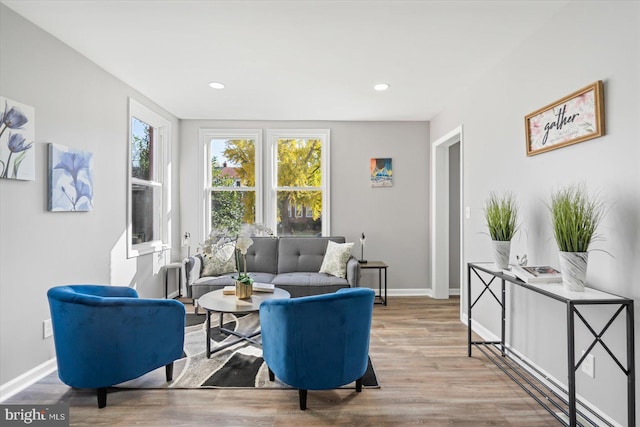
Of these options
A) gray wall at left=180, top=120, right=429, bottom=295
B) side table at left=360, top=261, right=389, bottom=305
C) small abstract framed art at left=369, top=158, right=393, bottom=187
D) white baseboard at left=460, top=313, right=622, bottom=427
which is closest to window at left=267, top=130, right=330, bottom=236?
gray wall at left=180, top=120, right=429, bottom=295

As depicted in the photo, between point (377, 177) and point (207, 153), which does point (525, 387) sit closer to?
point (377, 177)

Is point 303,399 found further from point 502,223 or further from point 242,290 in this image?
point 502,223

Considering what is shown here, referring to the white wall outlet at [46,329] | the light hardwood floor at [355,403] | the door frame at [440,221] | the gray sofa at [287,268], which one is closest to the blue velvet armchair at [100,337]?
the light hardwood floor at [355,403]

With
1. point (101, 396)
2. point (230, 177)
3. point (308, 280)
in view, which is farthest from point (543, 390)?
point (230, 177)

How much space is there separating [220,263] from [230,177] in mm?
1403

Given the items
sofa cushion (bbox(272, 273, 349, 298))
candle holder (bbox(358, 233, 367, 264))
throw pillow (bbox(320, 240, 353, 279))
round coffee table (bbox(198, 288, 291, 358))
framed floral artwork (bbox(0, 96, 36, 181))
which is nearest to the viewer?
framed floral artwork (bbox(0, 96, 36, 181))

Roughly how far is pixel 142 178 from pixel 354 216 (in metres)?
2.81

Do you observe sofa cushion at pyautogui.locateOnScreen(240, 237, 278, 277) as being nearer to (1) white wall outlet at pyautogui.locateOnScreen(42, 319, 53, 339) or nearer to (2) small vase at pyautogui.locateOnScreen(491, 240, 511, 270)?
(1) white wall outlet at pyautogui.locateOnScreen(42, 319, 53, 339)

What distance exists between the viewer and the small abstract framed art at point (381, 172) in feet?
16.0

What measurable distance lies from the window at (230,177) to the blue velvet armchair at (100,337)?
280 centimetres

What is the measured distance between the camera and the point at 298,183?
16.3 ft

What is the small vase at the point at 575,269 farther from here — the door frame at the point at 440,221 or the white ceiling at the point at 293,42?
the door frame at the point at 440,221

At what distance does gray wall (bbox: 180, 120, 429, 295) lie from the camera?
488 centimetres

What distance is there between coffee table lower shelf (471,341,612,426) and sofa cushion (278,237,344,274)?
→ 219 centimetres
